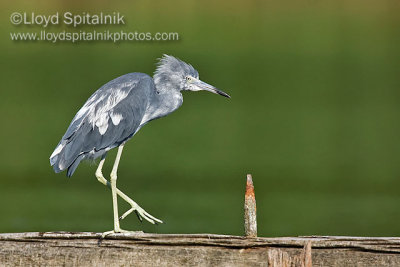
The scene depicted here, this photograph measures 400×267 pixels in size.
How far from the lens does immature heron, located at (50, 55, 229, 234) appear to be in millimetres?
3439

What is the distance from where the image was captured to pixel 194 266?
2807 millimetres

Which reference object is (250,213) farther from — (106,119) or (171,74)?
(171,74)

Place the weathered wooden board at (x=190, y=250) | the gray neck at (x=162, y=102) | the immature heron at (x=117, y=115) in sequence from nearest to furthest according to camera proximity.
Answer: the weathered wooden board at (x=190, y=250)
the immature heron at (x=117, y=115)
the gray neck at (x=162, y=102)

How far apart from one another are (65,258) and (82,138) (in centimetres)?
73

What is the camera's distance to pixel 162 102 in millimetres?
3705

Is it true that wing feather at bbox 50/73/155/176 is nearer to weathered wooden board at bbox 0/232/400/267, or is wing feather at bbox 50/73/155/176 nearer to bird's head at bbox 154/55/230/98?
bird's head at bbox 154/55/230/98

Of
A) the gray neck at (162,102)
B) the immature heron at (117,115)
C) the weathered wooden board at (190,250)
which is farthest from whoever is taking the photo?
the gray neck at (162,102)

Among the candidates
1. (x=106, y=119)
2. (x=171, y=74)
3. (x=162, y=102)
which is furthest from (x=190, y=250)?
(x=171, y=74)

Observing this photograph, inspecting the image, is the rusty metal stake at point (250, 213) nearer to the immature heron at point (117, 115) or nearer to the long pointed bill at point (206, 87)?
the immature heron at point (117, 115)

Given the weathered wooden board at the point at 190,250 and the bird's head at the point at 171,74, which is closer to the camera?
the weathered wooden board at the point at 190,250

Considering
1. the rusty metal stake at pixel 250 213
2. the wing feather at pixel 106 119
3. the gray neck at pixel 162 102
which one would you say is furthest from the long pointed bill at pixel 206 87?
the rusty metal stake at pixel 250 213

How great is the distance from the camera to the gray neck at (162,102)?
12.1ft

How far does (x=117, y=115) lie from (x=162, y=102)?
0.25 m

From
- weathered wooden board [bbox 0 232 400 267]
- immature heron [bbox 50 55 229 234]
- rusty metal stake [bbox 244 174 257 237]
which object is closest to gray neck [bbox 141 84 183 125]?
immature heron [bbox 50 55 229 234]
